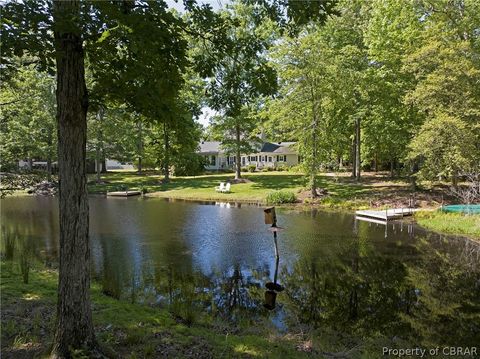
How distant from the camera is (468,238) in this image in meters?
16.6

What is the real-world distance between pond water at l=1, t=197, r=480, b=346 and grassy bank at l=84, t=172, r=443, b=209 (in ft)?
18.4

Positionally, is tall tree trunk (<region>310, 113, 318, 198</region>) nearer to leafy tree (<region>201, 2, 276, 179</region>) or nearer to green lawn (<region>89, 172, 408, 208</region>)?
green lawn (<region>89, 172, 408, 208</region>)

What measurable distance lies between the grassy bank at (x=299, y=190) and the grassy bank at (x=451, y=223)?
4045mm

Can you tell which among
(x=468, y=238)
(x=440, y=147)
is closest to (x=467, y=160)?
(x=440, y=147)

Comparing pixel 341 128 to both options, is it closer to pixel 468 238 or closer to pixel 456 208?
pixel 456 208

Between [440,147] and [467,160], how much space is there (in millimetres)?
1749

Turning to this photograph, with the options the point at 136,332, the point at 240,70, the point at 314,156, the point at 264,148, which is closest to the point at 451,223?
the point at 314,156

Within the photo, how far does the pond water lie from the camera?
8.78m

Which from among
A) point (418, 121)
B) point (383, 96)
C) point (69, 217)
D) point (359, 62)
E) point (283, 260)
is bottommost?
point (283, 260)

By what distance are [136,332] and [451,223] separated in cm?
1683

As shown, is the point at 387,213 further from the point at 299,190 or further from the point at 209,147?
the point at 209,147

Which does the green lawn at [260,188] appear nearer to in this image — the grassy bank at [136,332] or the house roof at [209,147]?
the house roof at [209,147]

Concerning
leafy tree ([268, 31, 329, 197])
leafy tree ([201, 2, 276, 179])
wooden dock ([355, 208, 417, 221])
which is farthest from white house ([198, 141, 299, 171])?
leafy tree ([201, 2, 276, 179])

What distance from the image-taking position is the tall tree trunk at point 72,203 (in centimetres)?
486
